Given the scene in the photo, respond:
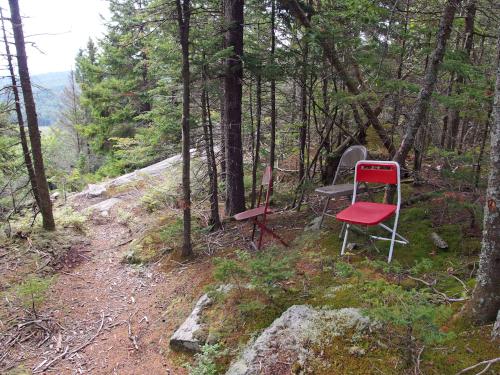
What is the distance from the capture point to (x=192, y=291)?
4.95 meters

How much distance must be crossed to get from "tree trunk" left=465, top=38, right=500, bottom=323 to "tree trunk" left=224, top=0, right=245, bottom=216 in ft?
15.2

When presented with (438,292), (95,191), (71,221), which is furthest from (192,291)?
(95,191)

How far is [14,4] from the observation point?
6895 millimetres

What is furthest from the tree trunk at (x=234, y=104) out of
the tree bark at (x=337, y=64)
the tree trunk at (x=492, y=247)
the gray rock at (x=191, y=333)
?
the tree trunk at (x=492, y=247)

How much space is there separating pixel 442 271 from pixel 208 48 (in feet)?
15.9

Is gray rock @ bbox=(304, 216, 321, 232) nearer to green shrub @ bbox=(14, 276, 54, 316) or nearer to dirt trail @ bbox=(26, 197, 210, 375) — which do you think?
dirt trail @ bbox=(26, 197, 210, 375)

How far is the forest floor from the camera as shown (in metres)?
2.68

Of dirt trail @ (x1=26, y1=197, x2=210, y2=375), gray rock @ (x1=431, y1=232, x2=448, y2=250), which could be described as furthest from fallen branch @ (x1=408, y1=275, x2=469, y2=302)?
dirt trail @ (x1=26, y1=197, x2=210, y2=375)

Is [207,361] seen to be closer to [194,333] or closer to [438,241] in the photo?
[194,333]

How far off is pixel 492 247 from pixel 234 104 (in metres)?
5.30

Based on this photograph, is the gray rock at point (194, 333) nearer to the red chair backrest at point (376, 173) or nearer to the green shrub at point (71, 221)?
the red chair backrest at point (376, 173)

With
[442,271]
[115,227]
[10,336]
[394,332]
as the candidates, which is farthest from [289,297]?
[115,227]

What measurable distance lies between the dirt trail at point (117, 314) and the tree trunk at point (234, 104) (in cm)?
203

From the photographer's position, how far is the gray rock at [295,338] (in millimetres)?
2889
